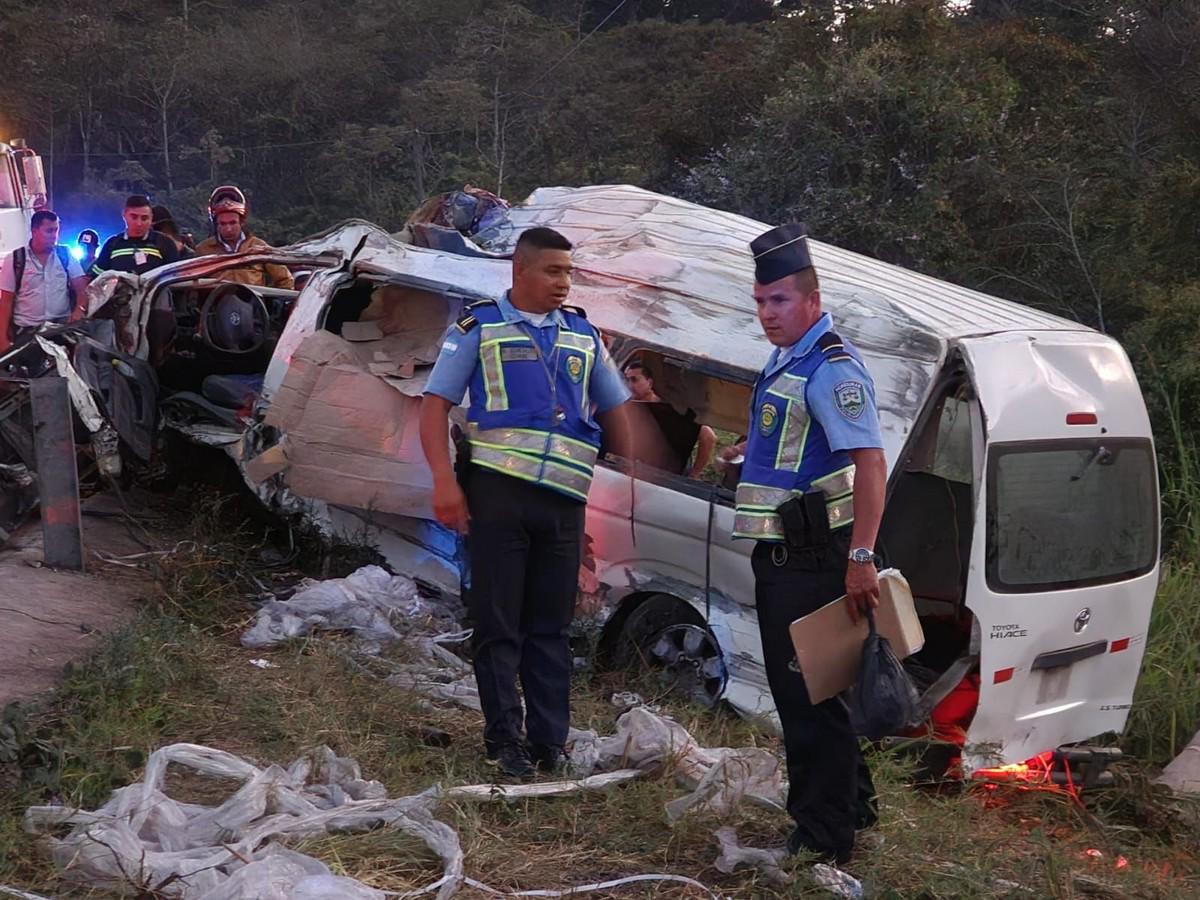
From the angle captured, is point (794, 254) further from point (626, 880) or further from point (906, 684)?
point (626, 880)

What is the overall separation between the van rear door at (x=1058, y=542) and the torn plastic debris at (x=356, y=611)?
97.8 inches

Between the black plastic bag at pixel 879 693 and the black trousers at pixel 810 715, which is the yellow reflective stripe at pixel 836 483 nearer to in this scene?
the black trousers at pixel 810 715

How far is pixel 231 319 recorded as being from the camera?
7.38 meters

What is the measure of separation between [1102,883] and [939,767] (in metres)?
0.82

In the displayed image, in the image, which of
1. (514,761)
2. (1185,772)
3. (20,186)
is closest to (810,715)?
(514,761)

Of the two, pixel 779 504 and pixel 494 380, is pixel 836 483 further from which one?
pixel 494 380

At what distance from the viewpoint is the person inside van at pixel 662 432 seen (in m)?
5.62

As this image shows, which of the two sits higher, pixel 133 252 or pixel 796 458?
pixel 796 458

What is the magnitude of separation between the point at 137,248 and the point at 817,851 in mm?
6715

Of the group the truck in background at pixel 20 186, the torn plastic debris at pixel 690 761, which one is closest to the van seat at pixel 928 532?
the torn plastic debris at pixel 690 761

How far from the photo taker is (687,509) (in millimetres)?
5160

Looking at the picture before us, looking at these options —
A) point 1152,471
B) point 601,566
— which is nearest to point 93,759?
point 601,566

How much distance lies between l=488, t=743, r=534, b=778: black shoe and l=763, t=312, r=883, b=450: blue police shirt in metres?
1.48

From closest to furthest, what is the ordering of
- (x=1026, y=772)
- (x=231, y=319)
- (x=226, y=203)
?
(x=1026, y=772) < (x=231, y=319) < (x=226, y=203)
